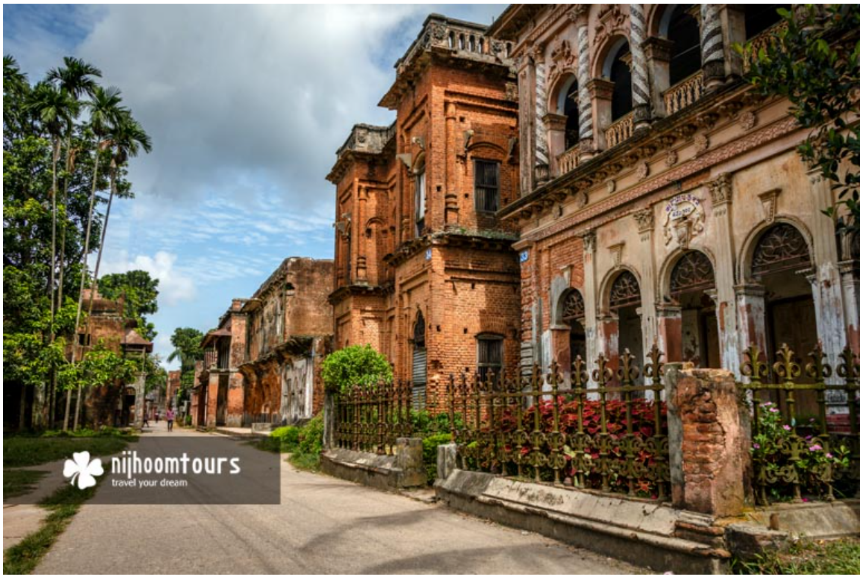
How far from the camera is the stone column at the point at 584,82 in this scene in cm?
1373

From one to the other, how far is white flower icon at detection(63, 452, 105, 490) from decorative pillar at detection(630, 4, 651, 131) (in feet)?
39.1

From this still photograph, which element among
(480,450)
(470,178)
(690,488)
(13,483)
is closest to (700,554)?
(690,488)

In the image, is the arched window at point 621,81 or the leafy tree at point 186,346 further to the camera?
the leafy tree at point 186,346

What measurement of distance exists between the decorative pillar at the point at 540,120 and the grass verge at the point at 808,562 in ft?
35.4

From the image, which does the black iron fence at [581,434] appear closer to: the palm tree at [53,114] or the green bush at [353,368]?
the green bush at [353,368]

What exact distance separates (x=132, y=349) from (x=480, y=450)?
4509 cm

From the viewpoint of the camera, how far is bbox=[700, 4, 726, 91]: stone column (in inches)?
413

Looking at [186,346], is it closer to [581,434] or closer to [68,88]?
[68,88]

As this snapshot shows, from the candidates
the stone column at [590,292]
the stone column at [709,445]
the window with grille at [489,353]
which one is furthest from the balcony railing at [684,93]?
the window with grille at [489,353]

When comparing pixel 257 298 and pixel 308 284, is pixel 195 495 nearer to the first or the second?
pixel 308 284

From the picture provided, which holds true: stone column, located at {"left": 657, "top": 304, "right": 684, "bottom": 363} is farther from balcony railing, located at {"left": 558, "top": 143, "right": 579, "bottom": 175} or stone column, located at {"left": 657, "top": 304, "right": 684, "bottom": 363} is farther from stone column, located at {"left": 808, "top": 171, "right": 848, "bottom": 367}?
balcony railing, located at {"left": 558, "top": 143, "right": 579, "bottom": 175}

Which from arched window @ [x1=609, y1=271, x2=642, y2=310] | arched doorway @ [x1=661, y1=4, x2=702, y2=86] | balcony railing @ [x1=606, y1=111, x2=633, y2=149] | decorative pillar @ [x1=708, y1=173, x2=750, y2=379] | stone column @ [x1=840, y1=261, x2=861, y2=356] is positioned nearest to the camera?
stone column @ [x1=840, y1=261, x2=861, y2=356]

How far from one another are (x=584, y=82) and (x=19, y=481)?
44.6 feet

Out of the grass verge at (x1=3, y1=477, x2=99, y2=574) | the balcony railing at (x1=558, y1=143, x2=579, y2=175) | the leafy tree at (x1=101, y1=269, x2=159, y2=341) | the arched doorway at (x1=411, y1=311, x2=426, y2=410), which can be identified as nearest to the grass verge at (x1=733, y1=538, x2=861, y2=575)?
the grass verge at (x1=3, y1=477, x2=99, y2=574)
